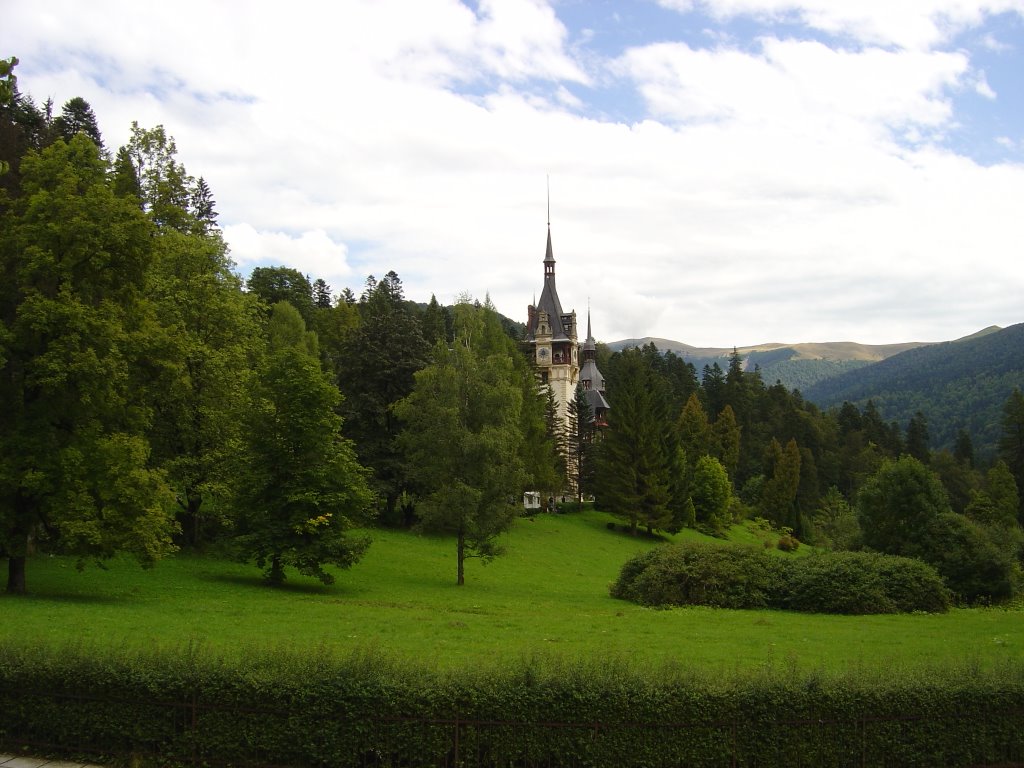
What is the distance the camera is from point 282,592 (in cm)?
2912

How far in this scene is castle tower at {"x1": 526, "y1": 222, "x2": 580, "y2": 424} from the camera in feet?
320

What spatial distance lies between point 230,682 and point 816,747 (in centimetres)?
895

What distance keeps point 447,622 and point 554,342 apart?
7549cm

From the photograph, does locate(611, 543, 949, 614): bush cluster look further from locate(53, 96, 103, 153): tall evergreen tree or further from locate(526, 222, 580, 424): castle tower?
locate(526, 222, 580, 424): castle tower

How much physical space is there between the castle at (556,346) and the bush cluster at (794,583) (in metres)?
60.4

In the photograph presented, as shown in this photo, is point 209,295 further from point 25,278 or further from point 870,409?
point 870,409

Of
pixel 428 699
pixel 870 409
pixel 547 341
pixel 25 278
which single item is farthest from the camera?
pixel 870 409

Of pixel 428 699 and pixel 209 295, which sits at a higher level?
pixel 209 295

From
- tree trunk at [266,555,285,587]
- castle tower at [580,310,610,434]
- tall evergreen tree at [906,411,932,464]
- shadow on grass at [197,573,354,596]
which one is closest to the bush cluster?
shadow on grass at [197,573,354,596]

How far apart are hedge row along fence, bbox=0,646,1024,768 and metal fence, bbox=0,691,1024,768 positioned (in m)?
0.02

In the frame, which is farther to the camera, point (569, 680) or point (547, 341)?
point (547, 341)

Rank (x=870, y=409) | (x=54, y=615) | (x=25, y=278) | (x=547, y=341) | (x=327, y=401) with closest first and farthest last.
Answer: (x=54, y=615) < (x=25, y=278) < (x=327, y=401) < (x=547, y=341) < (x=870, y=409)

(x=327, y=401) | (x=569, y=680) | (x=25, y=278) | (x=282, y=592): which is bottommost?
(x=282, y=592)

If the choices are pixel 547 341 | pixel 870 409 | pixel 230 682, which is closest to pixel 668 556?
pixel 230 682
